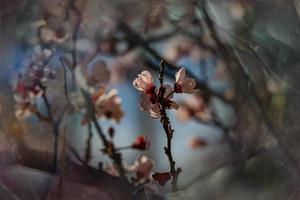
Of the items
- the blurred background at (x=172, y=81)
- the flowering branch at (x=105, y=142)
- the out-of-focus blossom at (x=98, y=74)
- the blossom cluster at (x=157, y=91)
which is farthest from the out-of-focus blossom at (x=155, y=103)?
the out-of-focus blossom at (x=98, y=74)

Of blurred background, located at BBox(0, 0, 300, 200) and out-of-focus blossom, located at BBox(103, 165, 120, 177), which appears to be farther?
out-of-focus blossom, located at BBox(103, 165, 120, 177)

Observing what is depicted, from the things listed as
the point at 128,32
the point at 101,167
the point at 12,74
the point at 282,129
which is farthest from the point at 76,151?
the point at 128,32

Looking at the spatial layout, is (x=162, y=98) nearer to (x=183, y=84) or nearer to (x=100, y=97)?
(x=183, y=84)

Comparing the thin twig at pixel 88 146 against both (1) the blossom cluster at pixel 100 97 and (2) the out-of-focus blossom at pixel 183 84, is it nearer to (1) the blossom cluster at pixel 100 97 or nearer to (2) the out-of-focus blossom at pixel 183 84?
(1) the blossom cluster at pixel 100 97

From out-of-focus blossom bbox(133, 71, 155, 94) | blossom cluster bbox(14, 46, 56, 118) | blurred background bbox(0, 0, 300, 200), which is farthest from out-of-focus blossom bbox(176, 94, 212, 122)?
out-of-focus blossom bbox(133, 71, 155, 94)

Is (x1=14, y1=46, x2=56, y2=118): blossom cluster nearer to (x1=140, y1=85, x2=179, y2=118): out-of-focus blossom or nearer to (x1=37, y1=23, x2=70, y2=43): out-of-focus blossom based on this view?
(x1=37, y1=23, x2=70, y2=43): out-of-focus blossom
